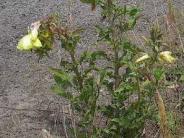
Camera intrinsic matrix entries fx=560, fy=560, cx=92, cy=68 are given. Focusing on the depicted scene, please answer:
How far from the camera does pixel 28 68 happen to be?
3.68 meters

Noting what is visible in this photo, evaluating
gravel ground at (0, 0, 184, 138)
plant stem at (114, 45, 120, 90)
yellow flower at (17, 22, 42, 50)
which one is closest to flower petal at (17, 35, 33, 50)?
yellow flower at (17, 22, 42, 50)

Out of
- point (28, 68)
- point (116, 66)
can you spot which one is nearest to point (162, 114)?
point (116, 66)

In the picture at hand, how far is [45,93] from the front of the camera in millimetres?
3359

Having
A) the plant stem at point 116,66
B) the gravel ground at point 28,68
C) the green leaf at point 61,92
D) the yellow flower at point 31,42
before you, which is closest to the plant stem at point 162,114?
the plant stem at point 116,66

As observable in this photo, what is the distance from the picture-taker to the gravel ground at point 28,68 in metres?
3.09

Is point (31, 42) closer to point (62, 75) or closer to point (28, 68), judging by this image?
point (62, 75)

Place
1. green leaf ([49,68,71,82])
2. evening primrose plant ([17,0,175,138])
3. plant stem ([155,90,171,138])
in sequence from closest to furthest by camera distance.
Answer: plant stem ([155,90,171,138])
evening primrose plant ([17,0,175,138])
green leaf ([49,68,71,82])

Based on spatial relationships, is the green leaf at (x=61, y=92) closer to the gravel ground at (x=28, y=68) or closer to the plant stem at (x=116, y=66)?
the plant stem at (x=116, y=66)

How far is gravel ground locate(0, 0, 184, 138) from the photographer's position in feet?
10.1

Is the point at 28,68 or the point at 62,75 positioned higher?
the point at 62,75

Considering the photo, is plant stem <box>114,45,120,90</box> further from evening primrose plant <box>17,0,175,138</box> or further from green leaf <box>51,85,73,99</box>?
green leaf <box>51,85,73,99</box>

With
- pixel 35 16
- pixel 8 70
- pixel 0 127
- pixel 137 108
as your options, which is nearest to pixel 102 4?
pixel 137 108

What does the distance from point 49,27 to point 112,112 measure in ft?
1.98

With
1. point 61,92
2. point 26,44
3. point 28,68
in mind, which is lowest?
point 28,68
